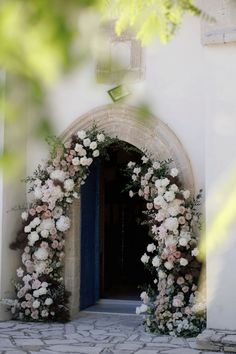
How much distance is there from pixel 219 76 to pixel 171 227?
5.38 ft

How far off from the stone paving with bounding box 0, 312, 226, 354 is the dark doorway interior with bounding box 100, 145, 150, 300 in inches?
57.7

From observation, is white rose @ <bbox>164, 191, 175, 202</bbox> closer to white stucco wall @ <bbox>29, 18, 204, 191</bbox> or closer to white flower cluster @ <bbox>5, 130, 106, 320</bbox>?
white stucco wall @ <bbox>29, 18, 204, 191</bbox>

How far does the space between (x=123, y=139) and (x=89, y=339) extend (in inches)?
93.8

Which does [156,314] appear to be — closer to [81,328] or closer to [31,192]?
[81,328]

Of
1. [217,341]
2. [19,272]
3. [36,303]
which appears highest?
[19,272]

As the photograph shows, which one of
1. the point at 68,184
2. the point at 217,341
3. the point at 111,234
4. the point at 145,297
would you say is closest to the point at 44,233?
the point at 68,184

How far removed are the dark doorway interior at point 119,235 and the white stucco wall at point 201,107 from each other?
1.69 metres

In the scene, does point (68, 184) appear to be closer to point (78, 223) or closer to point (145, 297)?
point (78, 223)

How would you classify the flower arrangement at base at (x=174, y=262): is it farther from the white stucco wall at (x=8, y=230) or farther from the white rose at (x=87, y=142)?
the white stucco wall at (x=8, y=230)

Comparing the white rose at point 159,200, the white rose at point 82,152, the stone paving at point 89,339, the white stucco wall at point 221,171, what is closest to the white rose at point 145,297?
the stone paving at point 89,339

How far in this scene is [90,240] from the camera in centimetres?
755

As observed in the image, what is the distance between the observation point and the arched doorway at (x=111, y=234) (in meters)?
7.45

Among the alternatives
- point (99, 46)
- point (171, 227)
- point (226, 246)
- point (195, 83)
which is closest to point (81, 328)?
point (171, 227)

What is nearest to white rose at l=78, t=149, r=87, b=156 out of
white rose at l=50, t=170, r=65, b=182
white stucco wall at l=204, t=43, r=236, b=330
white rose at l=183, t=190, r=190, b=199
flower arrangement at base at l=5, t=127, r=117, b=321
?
flower arrangement at base at l=5, t=127, r=117, b=321
